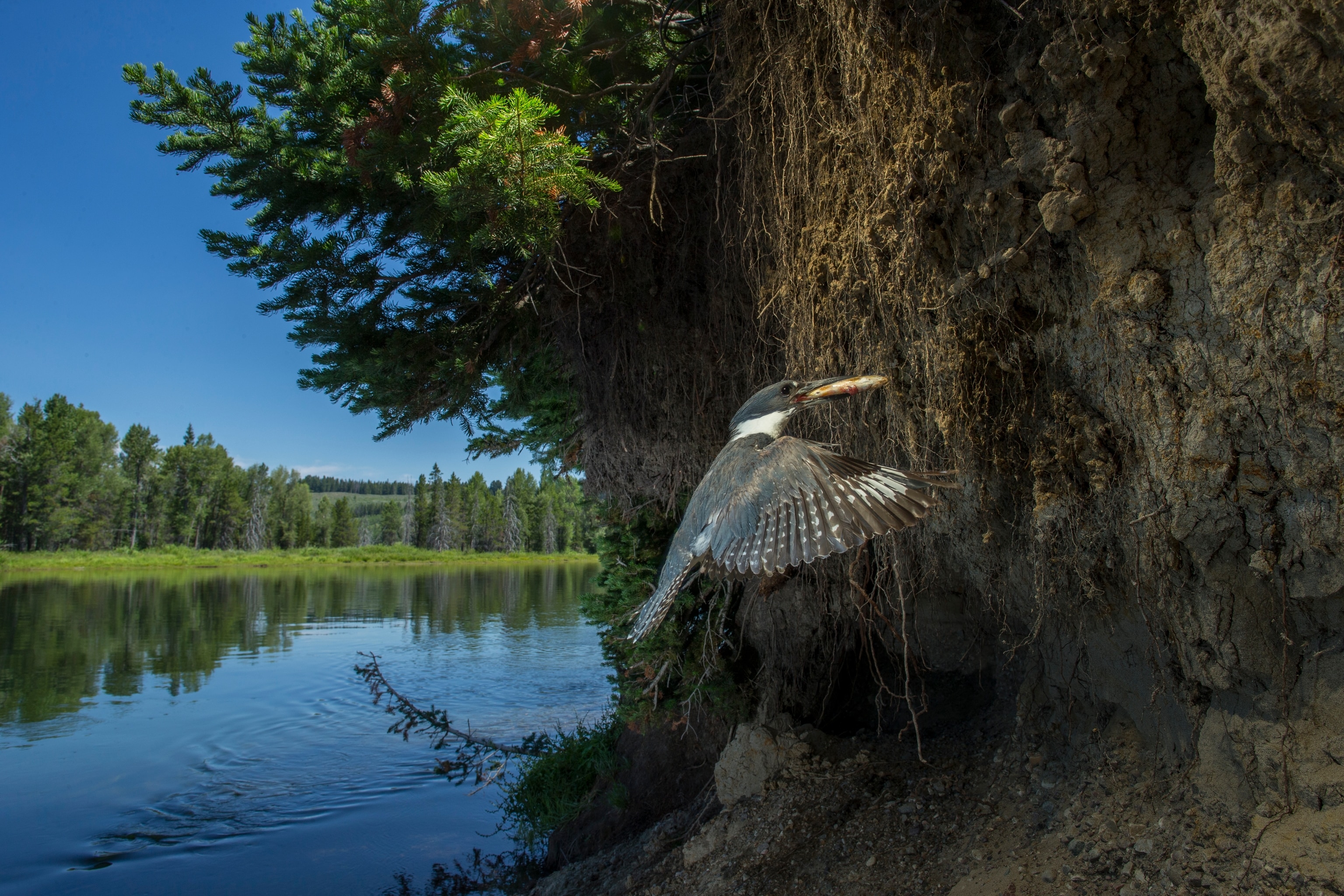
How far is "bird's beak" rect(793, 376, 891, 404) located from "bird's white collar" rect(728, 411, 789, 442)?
0.55 ft

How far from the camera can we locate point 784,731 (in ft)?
15.7

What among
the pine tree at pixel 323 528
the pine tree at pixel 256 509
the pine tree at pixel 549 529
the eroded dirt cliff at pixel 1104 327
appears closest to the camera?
the eroded dirt cliff at pixel 1104 327

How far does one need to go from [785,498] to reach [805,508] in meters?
0.10

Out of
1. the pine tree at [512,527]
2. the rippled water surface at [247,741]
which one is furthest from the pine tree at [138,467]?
the rippled water surface at [247,741]

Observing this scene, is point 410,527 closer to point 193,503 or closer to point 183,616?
point 193,503

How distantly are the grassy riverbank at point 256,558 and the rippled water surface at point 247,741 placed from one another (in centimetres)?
2547

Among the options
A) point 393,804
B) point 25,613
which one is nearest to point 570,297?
point 393,804

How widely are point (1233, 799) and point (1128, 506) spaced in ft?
3.53

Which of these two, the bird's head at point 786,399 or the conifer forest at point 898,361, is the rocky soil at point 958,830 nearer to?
the conifer forest at point 898,361

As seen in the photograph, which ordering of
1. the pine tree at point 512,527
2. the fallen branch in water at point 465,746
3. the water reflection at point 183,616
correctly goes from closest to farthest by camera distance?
1. the fallen branch in water at point 465,746
2. the water reflection at point 183,616
3. the pine tree at point 512,527

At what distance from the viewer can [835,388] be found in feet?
8.47

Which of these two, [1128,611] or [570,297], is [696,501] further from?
[570,297]

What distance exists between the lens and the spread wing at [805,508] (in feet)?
7.91

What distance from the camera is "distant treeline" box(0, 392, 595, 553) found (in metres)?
47.0
